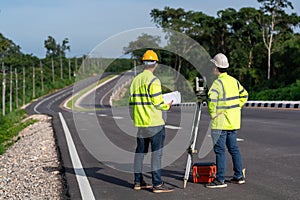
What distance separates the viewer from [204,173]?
773 cm

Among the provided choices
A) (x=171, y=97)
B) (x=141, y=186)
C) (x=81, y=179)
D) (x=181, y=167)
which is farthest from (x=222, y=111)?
(x=81, y=179)

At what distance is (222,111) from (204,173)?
100cm

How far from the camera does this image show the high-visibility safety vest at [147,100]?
7.05 metres

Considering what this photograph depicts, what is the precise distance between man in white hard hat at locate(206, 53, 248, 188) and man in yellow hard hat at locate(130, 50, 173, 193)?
719 millimetres

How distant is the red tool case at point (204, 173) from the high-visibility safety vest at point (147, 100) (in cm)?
101

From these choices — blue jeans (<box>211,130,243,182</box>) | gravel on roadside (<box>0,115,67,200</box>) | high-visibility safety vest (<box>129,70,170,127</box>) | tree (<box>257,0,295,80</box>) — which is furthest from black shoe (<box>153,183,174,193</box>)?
tree (<box>257,0,295,80</box>)

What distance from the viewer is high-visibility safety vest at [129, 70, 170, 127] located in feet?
23.1

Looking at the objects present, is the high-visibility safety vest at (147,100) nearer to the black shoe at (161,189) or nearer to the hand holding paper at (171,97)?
the hand holding paper at (171,97)

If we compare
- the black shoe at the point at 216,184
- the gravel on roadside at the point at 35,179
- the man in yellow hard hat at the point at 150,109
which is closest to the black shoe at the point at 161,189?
the man in yellow hard hat at the point at 150,109

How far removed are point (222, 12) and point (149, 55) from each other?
52147mm

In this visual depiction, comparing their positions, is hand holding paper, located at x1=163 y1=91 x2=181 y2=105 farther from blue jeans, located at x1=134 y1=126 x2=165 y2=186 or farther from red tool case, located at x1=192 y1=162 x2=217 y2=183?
red tool case, located at x1=192 y1=162 x2=217 y2=183

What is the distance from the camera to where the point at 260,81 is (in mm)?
52094

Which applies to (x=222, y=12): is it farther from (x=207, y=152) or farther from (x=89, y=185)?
(x=89, y=185)

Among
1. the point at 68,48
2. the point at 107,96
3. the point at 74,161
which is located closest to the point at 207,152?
the point at 74,161
